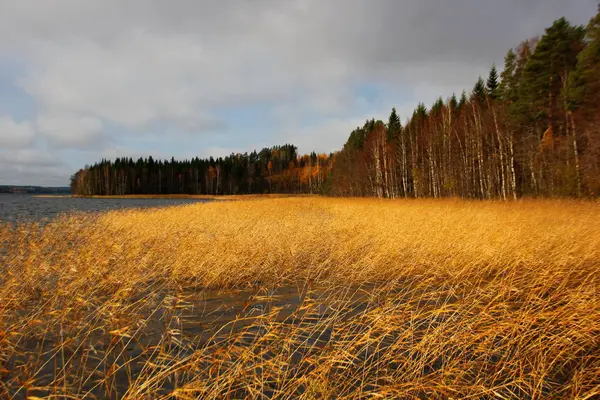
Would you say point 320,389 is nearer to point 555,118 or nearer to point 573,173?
point 573,173

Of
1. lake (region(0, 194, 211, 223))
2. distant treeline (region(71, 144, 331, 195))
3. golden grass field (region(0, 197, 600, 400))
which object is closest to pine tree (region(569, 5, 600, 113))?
golden grass field (region(0, 197, 600, 400))

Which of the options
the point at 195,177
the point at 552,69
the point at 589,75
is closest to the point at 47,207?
the point at 589,75

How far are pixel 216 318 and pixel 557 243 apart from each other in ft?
23.8

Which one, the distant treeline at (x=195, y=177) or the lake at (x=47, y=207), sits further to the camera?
the distant treeline at (x=195, y=177)

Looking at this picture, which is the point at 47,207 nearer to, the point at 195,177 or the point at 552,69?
the point at 552,69

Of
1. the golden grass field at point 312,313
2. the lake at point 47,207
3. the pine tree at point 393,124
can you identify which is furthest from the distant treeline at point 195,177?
the golden grass field at point 312,313

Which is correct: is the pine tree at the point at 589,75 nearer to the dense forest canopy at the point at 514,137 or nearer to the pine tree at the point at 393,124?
the dense forest canopy at the point at 514,137

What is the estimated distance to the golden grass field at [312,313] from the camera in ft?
7.84

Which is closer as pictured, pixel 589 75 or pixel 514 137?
pixel 589 75

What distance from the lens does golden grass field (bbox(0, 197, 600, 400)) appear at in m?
2.39

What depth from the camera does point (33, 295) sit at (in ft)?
14.7

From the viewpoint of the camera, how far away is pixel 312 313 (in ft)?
9.94

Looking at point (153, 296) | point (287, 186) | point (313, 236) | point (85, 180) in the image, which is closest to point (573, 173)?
point (313, 236)

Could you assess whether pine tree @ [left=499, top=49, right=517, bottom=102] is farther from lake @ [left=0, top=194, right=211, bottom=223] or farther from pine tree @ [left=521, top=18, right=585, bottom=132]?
lake @ [left=0, top=194, right=211, bottom=223]
